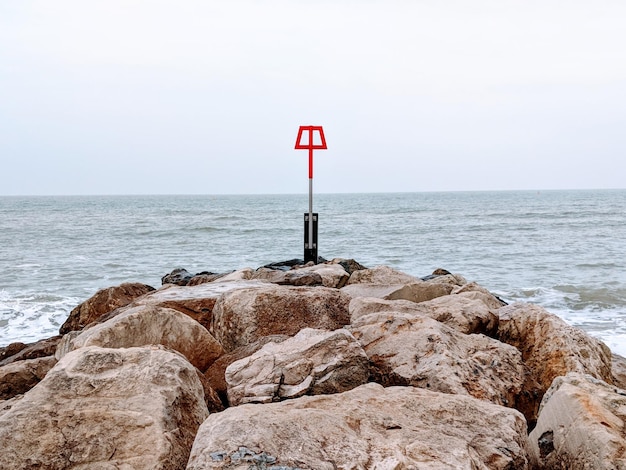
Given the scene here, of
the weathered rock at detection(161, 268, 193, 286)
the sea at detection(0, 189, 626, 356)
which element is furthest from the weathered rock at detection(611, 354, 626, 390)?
the weathered rock at detection(161, 268, 193, 286)

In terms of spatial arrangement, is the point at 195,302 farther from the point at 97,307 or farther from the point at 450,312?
the point at 97,307

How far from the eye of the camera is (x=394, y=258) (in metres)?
17.8

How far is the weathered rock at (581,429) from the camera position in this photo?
2.37 metres

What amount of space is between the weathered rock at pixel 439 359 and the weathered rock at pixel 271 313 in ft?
2.08

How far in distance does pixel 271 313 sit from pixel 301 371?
1316 mm

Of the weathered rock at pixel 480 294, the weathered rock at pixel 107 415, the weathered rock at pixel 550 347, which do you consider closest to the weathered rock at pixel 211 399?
the weathered rock at pixel 107 415

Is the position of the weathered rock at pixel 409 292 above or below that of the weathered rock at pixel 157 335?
below

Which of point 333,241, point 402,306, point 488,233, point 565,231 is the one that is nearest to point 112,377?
point 402,306

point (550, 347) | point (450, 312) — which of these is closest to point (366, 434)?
point (550, 347)

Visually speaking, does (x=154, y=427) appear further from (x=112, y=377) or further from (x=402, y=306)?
(x=402, y=306)

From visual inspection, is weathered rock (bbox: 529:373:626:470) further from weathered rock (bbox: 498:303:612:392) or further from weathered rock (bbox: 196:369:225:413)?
weathered rock (bbox: 196:369:225:413)

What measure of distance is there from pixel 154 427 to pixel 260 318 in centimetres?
199

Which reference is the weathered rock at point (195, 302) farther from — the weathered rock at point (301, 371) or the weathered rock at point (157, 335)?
the weathered rock at point (301, 371)

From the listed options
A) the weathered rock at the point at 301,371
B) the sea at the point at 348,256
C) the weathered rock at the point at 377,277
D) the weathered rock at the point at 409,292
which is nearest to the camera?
the weathered rock at the point at 301,371
